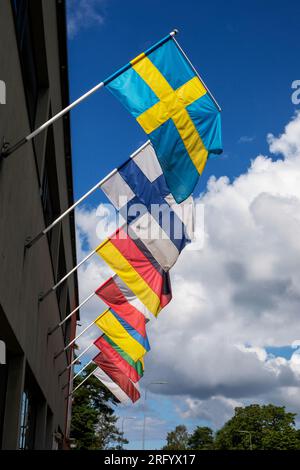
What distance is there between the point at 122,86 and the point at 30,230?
2.89 m

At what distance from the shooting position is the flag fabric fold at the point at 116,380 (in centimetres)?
1958

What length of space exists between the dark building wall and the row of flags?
1546 mm

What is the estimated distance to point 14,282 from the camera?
29.6 ft

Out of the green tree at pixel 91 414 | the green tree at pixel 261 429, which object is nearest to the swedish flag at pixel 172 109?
the green tree at pixel 91 414

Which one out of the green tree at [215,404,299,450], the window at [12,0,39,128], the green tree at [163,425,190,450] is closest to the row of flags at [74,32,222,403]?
the window at [12,0,39,128]

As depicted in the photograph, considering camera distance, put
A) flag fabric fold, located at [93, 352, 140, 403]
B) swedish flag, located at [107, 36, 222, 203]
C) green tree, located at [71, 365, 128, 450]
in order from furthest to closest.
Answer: green tree, located at [71, 365, 128, 450], flag fabric fold, located at [93, 352, 140, 403], swedish flag, located at [107, 36, 222, 203]

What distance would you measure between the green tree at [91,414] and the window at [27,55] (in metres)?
54.8

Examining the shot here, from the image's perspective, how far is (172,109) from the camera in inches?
381

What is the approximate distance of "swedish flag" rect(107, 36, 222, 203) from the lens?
9375 millimetres

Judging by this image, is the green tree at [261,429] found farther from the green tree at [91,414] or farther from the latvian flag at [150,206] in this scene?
the latvian flag at [150,206]

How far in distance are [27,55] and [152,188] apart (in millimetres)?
3331

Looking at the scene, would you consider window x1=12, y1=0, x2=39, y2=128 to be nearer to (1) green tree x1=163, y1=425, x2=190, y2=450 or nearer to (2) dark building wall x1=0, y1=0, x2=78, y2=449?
(2) dark building wall x1=0, y1=0, x2=78, y2=449

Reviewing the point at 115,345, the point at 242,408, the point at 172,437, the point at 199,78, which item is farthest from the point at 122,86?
the point at 172,437

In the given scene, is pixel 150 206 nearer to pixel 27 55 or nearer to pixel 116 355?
pixel 27 55
